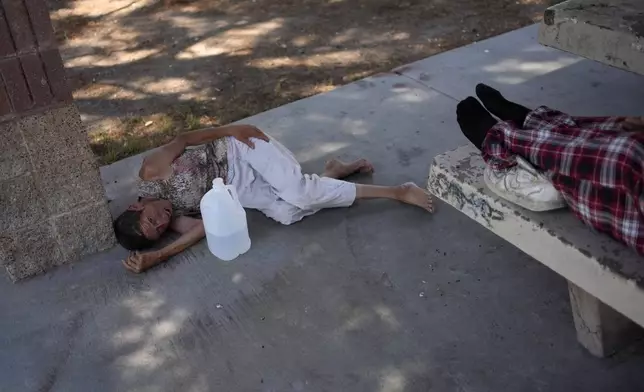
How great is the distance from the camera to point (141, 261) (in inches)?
115

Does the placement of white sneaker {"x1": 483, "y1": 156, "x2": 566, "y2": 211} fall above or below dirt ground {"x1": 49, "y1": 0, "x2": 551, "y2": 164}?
above

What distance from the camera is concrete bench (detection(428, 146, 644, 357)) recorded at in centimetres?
192

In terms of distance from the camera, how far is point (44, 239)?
2934mm

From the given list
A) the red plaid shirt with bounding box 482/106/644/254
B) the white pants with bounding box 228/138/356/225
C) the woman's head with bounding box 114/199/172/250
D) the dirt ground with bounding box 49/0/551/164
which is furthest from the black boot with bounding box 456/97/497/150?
the dirt ground with bounding box 49/0/551/164

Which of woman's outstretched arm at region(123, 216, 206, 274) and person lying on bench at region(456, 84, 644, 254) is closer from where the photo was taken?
person lying on bench at region(456, 84, 644, 254)

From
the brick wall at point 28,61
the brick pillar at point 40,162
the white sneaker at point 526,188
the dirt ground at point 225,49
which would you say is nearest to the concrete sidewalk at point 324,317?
the brick pillar at point 40,162

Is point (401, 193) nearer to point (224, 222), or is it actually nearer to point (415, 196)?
point (415, 196)

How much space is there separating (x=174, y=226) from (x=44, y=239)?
564 mm

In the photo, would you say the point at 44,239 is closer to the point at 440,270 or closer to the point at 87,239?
the point at 87,239

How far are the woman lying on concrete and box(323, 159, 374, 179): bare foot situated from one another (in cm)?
22

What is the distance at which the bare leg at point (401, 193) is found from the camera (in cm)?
316

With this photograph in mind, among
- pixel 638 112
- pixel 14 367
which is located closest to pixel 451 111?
pixel 638 112

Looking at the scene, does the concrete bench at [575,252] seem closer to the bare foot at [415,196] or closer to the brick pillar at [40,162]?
the bare foot at [415,196]

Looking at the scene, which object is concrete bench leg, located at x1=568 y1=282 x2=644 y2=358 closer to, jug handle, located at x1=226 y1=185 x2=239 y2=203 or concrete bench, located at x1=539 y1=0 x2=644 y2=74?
concrete bench, located at x1=539 y1=0 x2=644 y2=74
